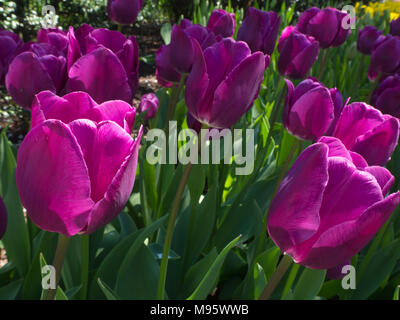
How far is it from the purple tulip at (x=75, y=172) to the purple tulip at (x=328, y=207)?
189 millimetres

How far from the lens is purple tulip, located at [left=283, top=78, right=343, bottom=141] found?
0.87 meters

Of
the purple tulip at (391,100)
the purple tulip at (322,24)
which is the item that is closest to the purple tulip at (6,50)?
the purple tulip at (391,100)

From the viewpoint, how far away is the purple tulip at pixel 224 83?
715 millimetres

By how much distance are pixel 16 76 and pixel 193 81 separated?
0.35 m

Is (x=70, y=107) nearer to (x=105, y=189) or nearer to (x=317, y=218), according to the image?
(x=105, y=189)

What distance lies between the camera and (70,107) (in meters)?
0.54

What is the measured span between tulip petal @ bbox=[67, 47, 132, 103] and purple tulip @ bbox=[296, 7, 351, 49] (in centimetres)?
109

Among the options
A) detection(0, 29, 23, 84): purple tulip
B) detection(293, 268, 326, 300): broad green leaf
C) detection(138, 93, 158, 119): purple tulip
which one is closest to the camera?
detection(293, 268, 326, 300): broad green leaf

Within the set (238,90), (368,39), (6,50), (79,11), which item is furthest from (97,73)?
(79,11)

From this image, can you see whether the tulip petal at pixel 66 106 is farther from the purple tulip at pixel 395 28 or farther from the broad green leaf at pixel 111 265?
the purple tulip at pixel 395 28

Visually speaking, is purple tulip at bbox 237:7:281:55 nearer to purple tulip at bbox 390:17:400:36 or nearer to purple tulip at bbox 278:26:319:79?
purple tulip at bbox 278:26:319:79

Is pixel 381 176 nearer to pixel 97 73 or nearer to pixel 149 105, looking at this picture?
pixel 97 73

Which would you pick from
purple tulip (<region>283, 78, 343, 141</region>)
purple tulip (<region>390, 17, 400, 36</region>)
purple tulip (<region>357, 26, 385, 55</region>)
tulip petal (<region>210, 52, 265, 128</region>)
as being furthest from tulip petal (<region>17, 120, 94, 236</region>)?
purple tulip (<region>390, 17, 400, 36</region>)
